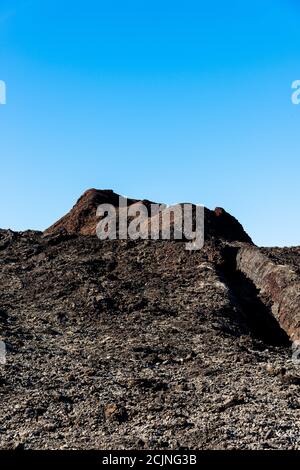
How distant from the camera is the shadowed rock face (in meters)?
34.5

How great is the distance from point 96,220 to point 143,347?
18371 mm

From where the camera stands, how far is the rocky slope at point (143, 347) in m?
12.3

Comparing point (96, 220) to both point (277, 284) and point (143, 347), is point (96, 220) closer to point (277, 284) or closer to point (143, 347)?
point (277, 284)

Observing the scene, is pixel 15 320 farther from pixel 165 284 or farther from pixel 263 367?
pixel 263 367

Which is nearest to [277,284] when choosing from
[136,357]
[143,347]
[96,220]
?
[143,347]

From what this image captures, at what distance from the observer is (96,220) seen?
35.8m

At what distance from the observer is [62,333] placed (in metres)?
20.1

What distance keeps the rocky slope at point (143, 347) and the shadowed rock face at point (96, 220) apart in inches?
62.1

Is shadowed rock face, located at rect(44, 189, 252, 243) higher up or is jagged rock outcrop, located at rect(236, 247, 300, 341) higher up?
shadowed rock face, located at rect(44, 189, 252, 243)

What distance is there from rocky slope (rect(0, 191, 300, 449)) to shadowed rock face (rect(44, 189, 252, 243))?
5.18 feet

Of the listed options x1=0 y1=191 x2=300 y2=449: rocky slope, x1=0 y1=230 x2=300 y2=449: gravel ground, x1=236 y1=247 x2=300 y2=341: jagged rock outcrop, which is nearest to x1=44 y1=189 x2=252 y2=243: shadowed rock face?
x1=0 y1=191 x2=300 y2=449: rocky slope

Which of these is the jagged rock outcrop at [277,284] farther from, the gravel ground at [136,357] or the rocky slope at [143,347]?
the gravel ground at [136,357]

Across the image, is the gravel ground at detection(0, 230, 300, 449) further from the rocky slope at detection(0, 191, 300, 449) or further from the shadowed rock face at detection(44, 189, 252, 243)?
the shadowed rock face at detection(44, 189, 252, 243)

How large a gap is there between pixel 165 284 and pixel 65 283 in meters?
4.29
